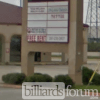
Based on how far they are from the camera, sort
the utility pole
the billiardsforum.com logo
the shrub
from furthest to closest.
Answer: the utility pole, the shrub, the billiardsforum.com logo

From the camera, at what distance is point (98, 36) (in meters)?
88.4

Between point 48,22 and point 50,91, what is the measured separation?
4.72 meters

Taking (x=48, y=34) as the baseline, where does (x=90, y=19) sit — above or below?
above

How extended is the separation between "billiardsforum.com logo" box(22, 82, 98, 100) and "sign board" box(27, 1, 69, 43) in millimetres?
2891

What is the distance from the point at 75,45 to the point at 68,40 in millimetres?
520

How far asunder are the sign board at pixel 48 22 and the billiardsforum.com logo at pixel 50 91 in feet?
9.49

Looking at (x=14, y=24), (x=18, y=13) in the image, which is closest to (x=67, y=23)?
(x=14, y=24)

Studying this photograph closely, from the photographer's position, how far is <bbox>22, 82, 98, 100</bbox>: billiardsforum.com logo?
44.6 ft

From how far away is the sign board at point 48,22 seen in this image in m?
17.3

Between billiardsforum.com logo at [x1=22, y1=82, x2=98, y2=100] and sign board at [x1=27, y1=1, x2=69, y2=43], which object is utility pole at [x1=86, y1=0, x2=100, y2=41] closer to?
sign board at [x1=27, y1=1, x2=69, y2=43]

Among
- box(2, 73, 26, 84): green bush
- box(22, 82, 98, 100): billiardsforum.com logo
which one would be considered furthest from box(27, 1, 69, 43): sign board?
box(22, 82, 98, 100): billiardsforum.com logo

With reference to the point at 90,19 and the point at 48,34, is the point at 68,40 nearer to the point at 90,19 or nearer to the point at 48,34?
the point at 48,34

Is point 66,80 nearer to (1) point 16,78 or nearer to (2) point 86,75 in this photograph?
(1) point 16,78

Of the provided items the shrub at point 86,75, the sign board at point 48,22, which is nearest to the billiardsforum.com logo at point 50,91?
the sign board at point 48,22
